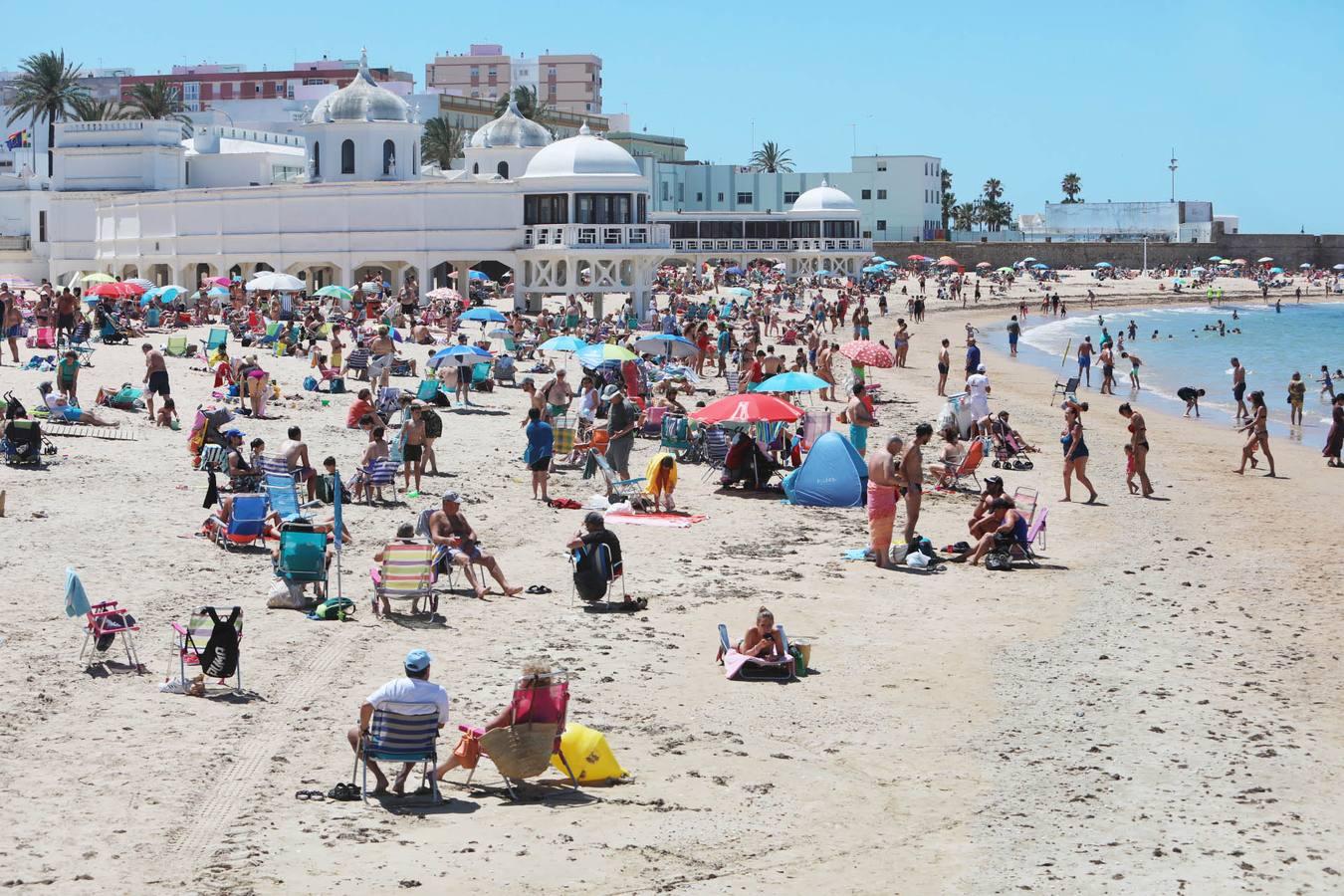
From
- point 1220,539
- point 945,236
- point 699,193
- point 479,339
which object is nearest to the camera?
point 1220,539

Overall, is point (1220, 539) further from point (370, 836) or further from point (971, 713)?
point (370, 836)

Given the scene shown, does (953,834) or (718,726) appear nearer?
(953,834)

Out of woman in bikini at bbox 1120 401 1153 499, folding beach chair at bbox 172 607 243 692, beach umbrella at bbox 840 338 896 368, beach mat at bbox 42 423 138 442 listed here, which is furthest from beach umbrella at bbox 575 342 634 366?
folding beach chair at bbox 172 607 243 692

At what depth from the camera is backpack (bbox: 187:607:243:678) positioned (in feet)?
36.1

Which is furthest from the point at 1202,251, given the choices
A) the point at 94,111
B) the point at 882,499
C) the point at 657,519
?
the point at 882,499

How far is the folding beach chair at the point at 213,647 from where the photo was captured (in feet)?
36.2

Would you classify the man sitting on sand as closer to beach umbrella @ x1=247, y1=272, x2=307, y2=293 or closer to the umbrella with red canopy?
beach umbrella @ x1=247, y1=272, x2=307, y2=293

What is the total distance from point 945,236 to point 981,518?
98.5 meters

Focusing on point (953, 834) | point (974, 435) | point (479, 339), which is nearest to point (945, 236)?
point (479, 339)

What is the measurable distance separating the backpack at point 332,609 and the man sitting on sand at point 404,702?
148 inches

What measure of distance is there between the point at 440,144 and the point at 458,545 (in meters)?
72.1

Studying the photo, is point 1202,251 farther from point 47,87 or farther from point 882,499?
point 882,499

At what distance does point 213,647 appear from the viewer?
36.2ft

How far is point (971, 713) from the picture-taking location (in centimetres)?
1166
